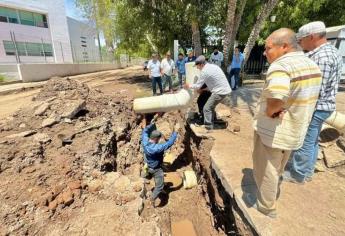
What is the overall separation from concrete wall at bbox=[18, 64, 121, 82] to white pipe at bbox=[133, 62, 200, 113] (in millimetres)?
12577

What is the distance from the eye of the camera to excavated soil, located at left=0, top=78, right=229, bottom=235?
329 centimetres

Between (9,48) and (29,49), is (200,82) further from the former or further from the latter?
(29,49)

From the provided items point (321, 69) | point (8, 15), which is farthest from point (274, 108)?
point (8, 15)

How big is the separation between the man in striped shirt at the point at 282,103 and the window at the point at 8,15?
73.4 ft

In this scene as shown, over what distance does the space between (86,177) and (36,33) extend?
21.7m

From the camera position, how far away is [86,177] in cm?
428

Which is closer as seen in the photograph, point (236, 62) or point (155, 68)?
point (236, 62)

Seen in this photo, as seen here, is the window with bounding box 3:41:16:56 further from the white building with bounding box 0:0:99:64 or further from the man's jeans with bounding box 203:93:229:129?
the man's jeans with bounding box 203:93:229:129

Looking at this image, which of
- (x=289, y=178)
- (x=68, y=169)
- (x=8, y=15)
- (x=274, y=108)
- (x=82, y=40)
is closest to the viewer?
(x=274, y=108)

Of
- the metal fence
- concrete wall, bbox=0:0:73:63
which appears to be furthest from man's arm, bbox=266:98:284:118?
concrete wall, bbox=0:0:73:63

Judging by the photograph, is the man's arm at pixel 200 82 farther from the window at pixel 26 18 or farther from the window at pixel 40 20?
the window at pixel 40 20

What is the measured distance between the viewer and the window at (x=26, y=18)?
787 inches

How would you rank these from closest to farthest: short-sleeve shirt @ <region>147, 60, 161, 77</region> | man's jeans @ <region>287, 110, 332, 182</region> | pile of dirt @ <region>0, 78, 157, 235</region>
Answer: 1. man's jeans @ <region>287, 110, 332, 182</region>
2. pile of dirt @ <region>0, 78, 157, 235</region>
3. short-sleeve shirt @ <region>147, 60, 161, 77</region>

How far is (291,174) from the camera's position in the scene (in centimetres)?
327
